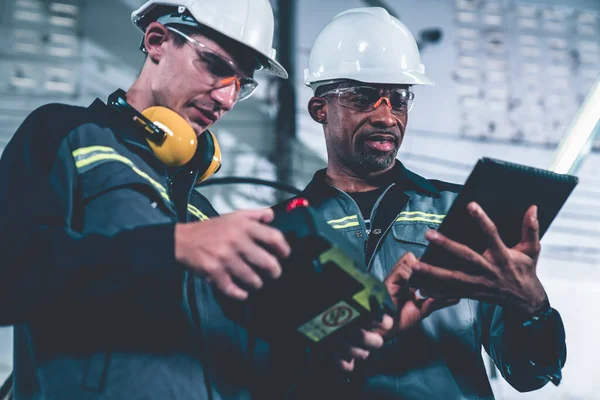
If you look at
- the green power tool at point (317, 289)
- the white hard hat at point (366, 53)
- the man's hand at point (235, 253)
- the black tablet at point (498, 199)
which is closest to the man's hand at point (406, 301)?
the black tablet at point (498, 199)

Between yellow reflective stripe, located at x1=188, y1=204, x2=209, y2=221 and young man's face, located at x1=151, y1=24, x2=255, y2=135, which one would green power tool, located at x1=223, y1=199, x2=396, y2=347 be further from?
young man's face, located at x1=151, y1=24, x2=255, y2=135

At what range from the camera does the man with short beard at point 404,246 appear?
1262 millimetres

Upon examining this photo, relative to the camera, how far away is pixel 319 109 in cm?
233

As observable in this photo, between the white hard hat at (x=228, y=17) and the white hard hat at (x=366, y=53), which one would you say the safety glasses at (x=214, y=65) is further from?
the white hard hat at (x=366, y=53)

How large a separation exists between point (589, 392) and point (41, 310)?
17.9 feet

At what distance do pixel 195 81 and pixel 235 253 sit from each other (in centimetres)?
89

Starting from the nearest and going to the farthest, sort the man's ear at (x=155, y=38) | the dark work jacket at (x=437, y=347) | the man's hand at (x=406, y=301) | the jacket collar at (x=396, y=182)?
the man's hand at (x=406, y=301) < the dark work jacket at (x=437, y=347) < the man's ear at (x=155, y=38) < the jacket collar at (x=396, y=182)

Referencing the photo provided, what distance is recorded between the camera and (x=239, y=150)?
21.2 feet

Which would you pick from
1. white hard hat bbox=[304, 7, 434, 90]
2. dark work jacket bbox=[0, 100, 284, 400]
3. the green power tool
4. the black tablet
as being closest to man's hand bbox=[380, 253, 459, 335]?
the black tablet

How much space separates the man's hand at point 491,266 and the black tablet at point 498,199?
0.07 ft

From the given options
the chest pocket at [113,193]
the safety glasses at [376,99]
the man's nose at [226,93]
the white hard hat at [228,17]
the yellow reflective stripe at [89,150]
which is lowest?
the chest pocket at [113,193]

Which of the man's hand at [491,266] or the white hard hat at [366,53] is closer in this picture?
the man's hand at [491,266]

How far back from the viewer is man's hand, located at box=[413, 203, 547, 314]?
3.89 ft

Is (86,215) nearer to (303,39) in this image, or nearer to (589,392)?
(589,392)
